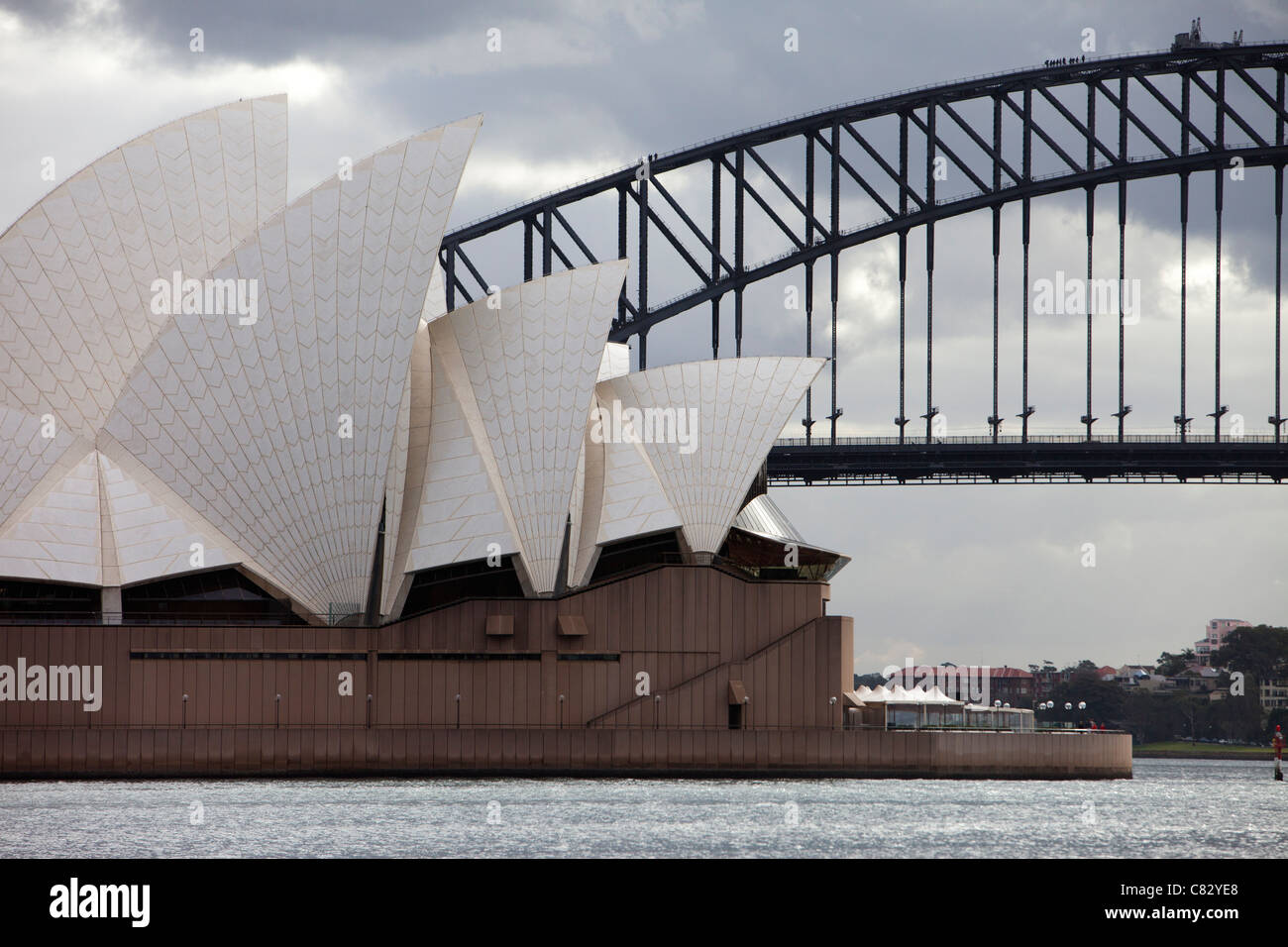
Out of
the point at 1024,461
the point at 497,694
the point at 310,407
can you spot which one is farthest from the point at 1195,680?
the point at 310,407

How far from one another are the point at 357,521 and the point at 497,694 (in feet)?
19.0

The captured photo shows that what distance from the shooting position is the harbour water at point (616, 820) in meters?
29.8

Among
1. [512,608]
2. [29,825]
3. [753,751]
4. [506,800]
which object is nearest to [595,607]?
[512,608]

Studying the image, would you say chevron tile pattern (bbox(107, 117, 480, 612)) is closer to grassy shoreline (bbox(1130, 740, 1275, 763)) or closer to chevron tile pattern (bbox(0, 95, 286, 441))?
chevron tile pattern (bbox(0, 95, 286, 441))

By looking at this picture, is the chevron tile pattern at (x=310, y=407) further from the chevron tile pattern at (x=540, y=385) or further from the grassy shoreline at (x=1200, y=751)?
the grassy shoreline at (x=1200, y=751)

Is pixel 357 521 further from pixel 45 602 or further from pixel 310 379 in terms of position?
pixel 45 602

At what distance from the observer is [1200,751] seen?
371 ft

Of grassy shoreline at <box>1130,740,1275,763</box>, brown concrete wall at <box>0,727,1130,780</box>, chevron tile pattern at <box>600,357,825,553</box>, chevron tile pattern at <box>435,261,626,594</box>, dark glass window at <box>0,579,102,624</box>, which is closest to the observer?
brown concrete wall at <box>0,727,1130,780</box>

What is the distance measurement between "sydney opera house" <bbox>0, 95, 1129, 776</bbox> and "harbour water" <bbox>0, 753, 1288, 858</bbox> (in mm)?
2573

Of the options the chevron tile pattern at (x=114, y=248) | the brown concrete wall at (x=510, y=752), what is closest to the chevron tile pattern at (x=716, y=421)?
the brown concrete wall at (x=510, y=752)

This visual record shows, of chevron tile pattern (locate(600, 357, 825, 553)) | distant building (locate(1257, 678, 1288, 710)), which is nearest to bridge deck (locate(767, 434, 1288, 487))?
chevron tile pattern (locate(600, 357, 825, 553))

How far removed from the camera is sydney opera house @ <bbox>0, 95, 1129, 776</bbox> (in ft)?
153

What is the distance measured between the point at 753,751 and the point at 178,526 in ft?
52.2
